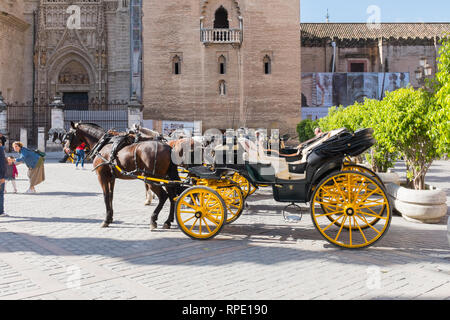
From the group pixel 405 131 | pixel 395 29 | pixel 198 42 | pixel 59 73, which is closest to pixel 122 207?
pixel 405 131

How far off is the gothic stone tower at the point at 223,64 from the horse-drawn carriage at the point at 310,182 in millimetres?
21206

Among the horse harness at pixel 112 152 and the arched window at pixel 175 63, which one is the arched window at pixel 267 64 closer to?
the arched window at pixel 175 63

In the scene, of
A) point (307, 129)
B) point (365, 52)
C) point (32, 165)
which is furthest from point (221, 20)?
point (32, 165)

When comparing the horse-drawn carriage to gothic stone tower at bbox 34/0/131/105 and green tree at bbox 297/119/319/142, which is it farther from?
gothic stone tower at bbox 34/0/131/105

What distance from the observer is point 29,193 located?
10234 mm

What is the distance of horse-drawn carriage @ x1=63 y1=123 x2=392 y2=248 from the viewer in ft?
17.3

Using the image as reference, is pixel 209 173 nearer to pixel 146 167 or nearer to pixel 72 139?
pixel 146 167

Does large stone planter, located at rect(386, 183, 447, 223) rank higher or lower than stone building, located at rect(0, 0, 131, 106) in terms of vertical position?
lower

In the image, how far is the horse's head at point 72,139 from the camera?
24.1 feet

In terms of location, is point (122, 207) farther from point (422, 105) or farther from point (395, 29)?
point (395, 29)

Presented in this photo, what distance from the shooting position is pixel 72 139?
740 cm

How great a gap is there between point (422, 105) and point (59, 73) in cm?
2649

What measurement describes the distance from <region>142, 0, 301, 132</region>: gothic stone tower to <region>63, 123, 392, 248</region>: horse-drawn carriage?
21.2 meters

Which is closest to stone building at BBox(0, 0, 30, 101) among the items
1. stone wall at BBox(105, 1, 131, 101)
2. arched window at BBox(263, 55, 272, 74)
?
stone wall at BBox(105, 1, 131, 101)
